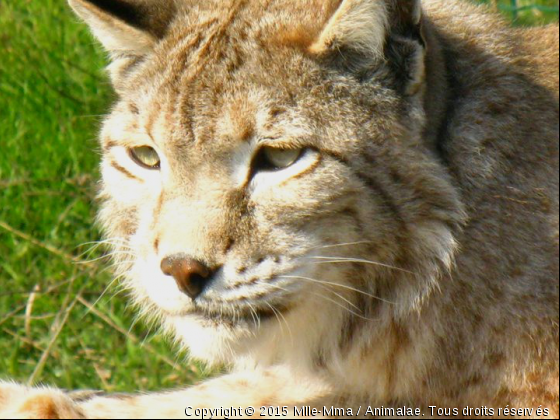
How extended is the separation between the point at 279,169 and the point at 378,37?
55 centimetres

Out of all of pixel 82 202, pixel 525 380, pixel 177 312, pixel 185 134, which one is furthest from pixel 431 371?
pixel 82 202

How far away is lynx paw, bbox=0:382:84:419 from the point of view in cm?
350

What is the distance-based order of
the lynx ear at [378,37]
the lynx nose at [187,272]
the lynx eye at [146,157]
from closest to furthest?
the lynx nose at [187,272] < the lynx ear at [378,37] < the lynx eye at [146,157]

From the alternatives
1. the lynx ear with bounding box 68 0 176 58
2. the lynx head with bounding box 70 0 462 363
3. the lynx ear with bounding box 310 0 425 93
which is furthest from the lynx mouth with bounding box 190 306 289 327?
the lynx ear with bounding box 68 0 176 58

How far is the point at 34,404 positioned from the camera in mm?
3535

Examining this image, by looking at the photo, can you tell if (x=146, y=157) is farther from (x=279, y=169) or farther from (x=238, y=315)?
(x=238, y=315)

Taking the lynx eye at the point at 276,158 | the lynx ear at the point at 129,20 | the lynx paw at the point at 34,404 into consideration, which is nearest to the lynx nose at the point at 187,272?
the lynx eye at the point at 276,158

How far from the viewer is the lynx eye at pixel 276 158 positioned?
326cm

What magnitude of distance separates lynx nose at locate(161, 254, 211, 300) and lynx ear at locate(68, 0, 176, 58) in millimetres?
921

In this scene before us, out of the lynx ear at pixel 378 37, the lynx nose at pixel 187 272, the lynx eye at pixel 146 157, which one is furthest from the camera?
the lynx eye at pixel 146 157

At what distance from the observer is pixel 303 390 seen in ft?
13.0

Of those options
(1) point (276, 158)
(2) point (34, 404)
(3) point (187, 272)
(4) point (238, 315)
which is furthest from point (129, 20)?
(2) point (34, 404)

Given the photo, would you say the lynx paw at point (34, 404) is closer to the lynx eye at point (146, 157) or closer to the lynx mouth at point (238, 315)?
the lynx mouth at point (238, 315)

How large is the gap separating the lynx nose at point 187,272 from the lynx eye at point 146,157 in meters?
0.49
